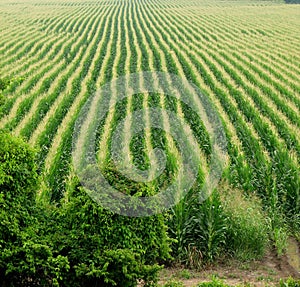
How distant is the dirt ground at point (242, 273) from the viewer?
7.27 m

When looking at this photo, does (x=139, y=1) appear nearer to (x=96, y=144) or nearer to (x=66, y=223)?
(x=96, y=144)

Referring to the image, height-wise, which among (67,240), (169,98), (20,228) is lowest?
(169,98)

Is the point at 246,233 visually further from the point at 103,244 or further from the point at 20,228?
the point at 20,228

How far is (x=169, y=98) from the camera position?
55.7 feet

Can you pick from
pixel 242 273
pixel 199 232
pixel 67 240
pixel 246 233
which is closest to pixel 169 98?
pixel 199 232

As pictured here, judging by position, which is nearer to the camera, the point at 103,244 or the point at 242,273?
the point at 103,244

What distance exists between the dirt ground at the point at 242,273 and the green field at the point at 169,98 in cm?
31

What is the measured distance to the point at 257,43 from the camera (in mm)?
30203

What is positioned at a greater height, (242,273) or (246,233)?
(246,233)

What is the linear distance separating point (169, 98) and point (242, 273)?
10.1m

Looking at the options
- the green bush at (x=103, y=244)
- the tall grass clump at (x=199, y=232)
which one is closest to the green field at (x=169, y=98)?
the tall grass clump at (x=199, y=232)

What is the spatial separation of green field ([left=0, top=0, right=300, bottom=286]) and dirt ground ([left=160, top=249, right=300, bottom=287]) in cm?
31

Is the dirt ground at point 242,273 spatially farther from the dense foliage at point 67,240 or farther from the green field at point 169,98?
the dense foliage at point 67,240

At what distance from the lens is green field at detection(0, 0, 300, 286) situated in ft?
31.4
